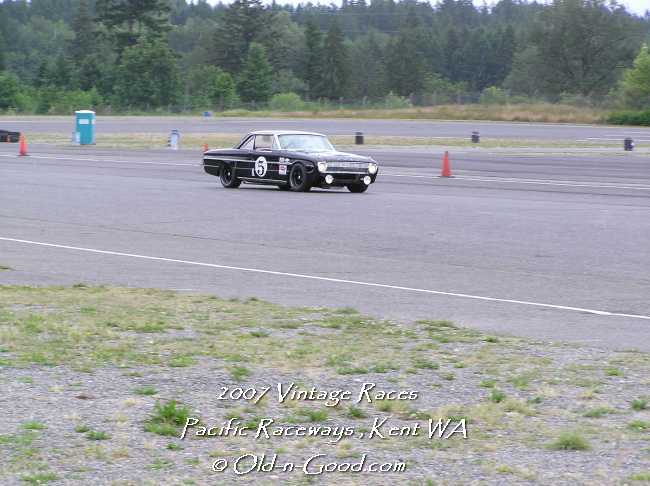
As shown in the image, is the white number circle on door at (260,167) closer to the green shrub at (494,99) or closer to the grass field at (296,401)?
the grass field at (296,401)

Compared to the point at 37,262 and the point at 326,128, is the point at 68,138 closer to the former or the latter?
the point at 326,128

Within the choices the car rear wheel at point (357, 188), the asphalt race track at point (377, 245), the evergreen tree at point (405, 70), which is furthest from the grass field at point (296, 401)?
the evergreen tree at point (405, 70)

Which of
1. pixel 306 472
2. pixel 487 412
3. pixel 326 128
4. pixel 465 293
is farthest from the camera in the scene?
pixel 326 128

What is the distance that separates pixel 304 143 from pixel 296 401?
1813 cm

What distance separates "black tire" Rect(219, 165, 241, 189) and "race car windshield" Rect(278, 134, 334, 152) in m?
1.49

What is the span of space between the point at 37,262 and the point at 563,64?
4345 inches

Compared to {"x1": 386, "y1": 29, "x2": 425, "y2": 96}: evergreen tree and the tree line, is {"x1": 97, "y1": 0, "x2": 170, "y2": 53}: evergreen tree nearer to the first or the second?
the tree line

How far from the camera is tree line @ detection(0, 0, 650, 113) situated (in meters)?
94.4

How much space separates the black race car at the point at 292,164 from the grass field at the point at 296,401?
1399cm

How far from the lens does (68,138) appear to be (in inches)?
2064

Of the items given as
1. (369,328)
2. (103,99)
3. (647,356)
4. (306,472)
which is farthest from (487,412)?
(103,99)

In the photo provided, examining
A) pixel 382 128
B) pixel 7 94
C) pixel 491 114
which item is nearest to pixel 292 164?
pixel 382 128

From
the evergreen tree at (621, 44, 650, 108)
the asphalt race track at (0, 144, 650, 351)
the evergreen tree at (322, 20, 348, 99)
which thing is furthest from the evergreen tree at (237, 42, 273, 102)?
the asphalt race track at (0, 144, 650, 351)

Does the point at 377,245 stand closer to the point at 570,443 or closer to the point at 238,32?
the point at 570,443
